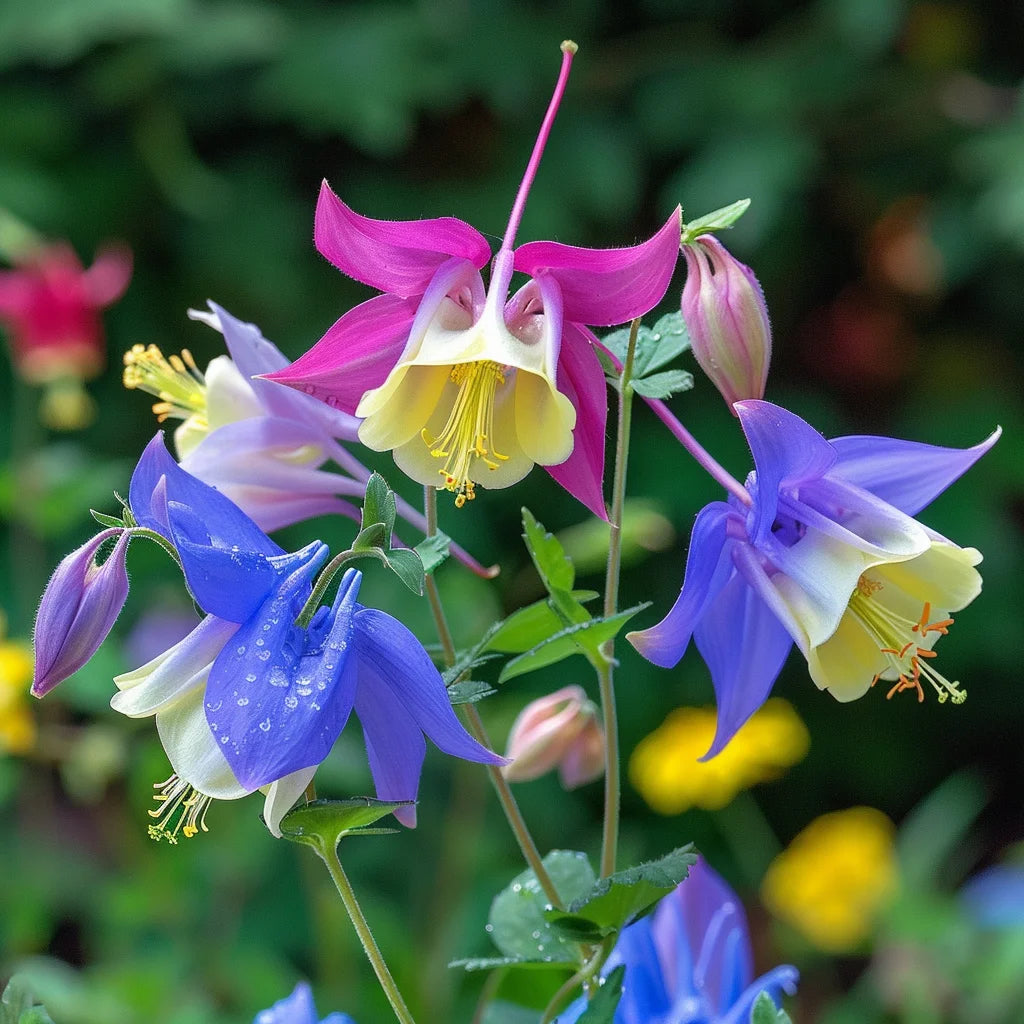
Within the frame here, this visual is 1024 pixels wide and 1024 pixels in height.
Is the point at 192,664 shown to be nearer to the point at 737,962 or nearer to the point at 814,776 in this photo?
the point at 737,962

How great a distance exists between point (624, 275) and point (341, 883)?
0.20 m

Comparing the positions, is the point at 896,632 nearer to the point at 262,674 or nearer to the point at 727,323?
the point at 727,323

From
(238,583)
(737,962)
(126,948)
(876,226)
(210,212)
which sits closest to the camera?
(238,583)

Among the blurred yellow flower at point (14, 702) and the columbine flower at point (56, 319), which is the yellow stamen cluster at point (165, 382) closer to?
the blurred yellow flower at point (14, 702)

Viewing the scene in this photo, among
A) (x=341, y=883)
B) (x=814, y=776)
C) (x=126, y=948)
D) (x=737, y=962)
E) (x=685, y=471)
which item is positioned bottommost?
(x=814, y=776)

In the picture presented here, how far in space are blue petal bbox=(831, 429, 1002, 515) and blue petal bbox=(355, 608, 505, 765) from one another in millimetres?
156

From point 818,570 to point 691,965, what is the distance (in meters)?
0.22

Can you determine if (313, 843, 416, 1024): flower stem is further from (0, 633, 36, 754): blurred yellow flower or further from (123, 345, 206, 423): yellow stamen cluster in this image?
(0, 633, 36, 754): blurred yellow flower

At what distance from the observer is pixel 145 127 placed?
152cm

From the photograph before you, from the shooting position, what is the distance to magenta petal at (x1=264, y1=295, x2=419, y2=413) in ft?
1.36

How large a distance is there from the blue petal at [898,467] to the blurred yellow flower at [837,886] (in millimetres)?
1000

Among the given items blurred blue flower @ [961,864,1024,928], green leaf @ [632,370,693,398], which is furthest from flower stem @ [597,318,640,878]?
blurred blue flower @ [961,864,1024,928]

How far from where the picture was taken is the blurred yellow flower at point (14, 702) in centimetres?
100

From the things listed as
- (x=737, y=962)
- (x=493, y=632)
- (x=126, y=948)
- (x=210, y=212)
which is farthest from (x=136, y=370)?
(x=210, y=212)
